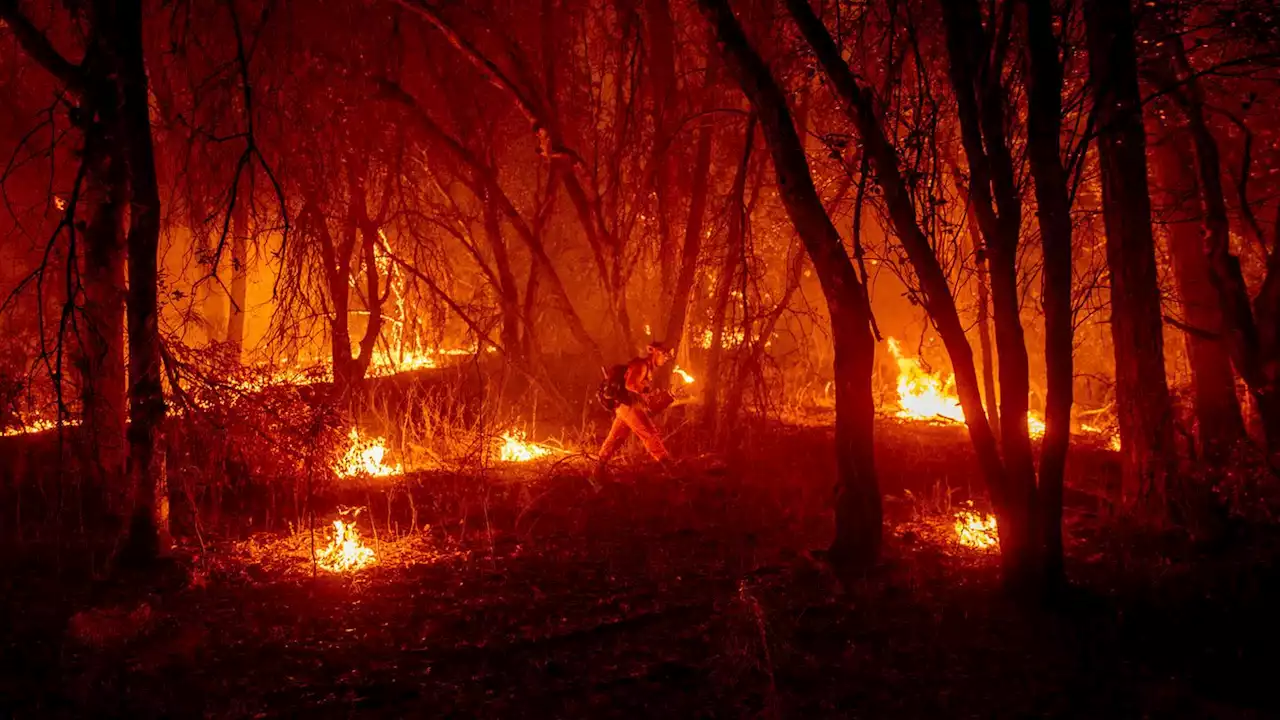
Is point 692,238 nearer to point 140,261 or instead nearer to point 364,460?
point 364,460

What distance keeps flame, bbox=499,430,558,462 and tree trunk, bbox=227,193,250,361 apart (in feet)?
11.0

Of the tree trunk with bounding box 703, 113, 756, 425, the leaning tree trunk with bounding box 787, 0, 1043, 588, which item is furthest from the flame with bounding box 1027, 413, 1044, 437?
the leaning tree trunk with bounding box 787, 0, 1043, 588

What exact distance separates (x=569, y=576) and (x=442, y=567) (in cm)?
103

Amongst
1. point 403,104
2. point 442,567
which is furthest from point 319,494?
point 403,104

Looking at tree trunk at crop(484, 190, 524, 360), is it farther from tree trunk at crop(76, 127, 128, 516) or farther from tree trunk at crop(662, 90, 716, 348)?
tree trunk at crop(76, 127, 128, 516)

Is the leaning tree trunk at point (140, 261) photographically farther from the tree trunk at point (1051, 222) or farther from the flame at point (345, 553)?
the tree trunk at point (1051, 222)

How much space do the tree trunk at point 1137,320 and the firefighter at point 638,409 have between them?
458 centimetres

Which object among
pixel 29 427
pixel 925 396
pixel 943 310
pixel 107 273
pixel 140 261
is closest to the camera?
pixel 943 310

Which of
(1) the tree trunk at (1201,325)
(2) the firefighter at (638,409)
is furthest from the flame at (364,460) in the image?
(1) the tree trunk at (1201,325)

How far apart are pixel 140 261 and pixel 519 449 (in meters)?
5.90

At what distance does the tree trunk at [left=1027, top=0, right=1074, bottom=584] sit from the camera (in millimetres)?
5531

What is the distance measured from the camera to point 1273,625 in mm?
5559

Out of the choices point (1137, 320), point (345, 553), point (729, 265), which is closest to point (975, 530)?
point (1137, 320)

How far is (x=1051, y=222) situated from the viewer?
221 inches
